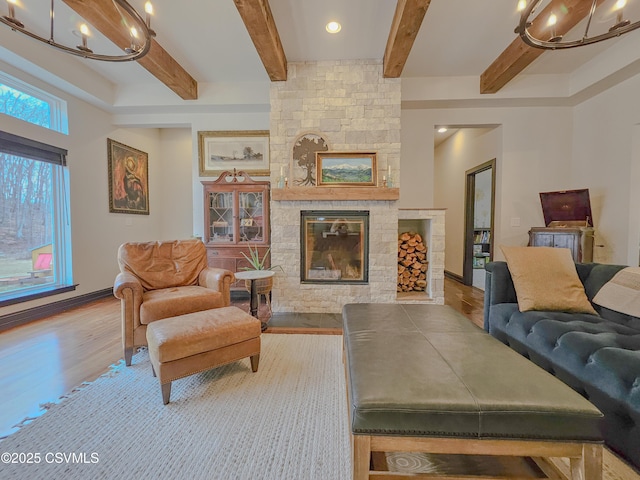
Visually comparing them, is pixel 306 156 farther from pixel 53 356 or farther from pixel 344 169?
pixel 53 356

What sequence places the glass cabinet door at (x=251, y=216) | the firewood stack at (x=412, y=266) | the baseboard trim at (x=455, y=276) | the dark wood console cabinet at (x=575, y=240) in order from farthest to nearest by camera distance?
the baseboard trim at (x=455, y=276) → the glass cabinet door at (x=251, y=216) → the firewood stack at (x=412, y=266) → the dark wood console cabinet at (x=575, y=240)

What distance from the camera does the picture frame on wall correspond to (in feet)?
13.2

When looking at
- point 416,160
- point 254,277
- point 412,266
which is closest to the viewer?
point 254,277

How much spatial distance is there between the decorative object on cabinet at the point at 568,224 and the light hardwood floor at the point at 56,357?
4.00ft

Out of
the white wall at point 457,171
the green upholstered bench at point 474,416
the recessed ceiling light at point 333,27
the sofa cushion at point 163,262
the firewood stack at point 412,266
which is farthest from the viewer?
the white wall at point 457,171

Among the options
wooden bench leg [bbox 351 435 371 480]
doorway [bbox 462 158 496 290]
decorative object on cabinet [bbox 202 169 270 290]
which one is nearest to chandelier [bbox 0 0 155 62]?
decorative object on cabinet [bbox 202 169 270 290]

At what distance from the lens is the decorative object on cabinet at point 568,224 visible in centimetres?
301

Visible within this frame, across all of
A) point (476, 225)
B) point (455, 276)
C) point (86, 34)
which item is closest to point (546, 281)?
point (476, 225)

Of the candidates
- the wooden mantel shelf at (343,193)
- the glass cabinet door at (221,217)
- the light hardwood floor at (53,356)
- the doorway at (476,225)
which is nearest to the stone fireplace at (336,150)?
the wooden mantel shelf at (343,193)

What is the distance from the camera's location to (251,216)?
3842 millimetres

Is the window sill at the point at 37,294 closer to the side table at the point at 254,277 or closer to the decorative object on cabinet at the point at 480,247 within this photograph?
the side table at the point at 254,277

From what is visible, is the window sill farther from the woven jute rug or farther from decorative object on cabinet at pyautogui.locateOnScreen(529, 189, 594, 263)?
decorative object on cabinet at pyautogui.locateOnScreen(529, 189, 594, 263)

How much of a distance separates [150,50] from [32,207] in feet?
7.69

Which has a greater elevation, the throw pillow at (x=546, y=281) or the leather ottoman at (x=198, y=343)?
the throw pillow at (x=546, y=281)
